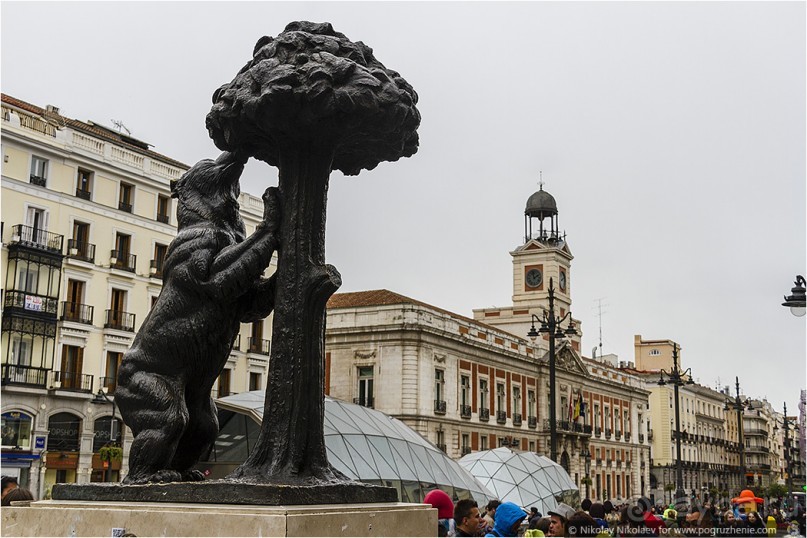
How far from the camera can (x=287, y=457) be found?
3967 mm

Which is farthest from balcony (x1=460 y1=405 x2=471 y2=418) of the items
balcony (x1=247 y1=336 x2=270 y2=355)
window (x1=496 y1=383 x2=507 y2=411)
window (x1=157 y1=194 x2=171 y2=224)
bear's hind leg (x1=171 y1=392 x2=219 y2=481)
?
bear's hind leg (x1=171 y1=392 x2=219 y2=481)

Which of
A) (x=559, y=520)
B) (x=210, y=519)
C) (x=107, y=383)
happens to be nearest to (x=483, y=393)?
(x=107, y=383)

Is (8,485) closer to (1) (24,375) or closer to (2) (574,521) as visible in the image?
(2) (574,521)

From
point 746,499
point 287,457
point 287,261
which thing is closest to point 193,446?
point 287,457

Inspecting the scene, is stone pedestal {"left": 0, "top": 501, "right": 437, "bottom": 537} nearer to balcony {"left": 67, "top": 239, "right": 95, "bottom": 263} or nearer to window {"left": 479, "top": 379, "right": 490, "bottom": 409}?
balcony {"left": 67, "top": 239, "right": 95, "bottom": 263}

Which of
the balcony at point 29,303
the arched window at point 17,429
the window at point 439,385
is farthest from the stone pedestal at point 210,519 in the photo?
the window at point 439,385

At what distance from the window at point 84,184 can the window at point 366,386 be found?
12.6m

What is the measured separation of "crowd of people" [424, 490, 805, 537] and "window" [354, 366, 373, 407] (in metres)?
18.9

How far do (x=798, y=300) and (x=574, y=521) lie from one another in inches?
202

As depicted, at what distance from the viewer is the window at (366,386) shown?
3516 centimetres

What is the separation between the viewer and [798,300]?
1117 centimetres

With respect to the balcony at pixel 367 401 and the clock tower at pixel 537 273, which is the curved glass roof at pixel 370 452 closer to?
the balcony at pixel 367 401

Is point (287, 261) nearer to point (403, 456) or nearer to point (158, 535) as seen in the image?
point (158, 535)

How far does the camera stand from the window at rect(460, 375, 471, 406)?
125 feet
